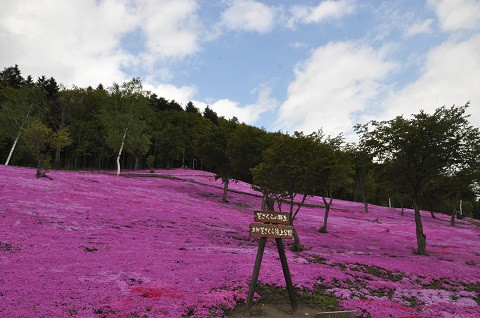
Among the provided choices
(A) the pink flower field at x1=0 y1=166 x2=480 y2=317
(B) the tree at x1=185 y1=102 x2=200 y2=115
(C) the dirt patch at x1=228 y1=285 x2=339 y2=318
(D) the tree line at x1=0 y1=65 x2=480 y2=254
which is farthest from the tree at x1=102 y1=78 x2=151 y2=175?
(C) the dirt patch at x1=228 y1=285 x2=339 y2=318

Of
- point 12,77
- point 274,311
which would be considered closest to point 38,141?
point 274,311

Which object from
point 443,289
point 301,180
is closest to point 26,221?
point 301,180

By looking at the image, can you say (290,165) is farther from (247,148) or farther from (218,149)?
(218,149)

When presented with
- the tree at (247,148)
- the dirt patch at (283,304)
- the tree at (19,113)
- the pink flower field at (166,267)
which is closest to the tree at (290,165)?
the pink flower field at (166,267)

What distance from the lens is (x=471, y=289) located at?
16078 mm

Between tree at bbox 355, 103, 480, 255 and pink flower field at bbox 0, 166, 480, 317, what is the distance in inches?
280

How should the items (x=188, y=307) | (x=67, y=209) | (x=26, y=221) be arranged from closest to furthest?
1. (x=188, y=307)
2. (x=26, y=221)
3. (x=67, y=209)

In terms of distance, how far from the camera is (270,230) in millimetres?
10266

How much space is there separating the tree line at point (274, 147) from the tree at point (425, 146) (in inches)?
3.0

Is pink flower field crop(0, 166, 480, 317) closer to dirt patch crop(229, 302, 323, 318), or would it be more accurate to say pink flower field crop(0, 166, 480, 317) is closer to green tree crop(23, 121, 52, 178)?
dirt patch crop(229, 302, 323, 318)

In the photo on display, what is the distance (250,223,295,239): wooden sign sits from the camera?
10102 mm

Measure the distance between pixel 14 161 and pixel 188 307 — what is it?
82186 mm

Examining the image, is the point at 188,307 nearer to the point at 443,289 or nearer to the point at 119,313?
the point at 119,313

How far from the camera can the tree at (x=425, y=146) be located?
2414 centimetres
